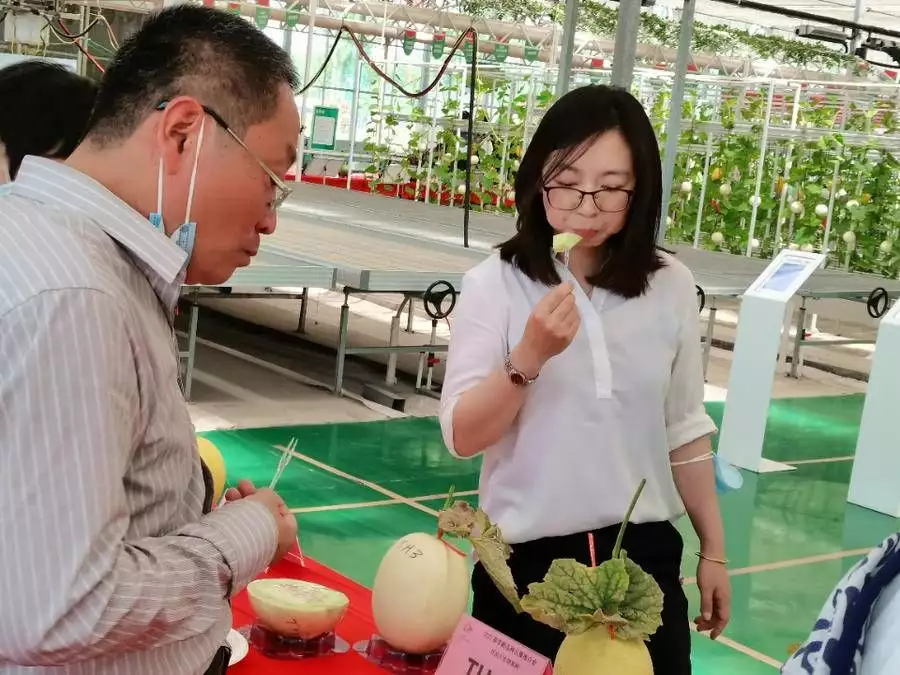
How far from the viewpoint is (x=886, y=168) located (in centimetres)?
1063

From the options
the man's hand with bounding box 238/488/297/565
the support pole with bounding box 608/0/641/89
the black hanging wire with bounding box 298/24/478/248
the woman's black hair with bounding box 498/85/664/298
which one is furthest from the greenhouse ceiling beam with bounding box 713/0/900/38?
the man's hand with bounding box 238/488/297/565

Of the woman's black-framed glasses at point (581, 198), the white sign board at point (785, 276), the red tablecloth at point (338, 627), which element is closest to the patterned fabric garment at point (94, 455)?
the red tablecloth at point (338, 627)

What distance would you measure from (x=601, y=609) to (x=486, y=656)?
173 mm

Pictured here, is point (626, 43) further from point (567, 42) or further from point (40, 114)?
point (40, 114)

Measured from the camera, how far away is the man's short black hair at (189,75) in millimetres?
1179

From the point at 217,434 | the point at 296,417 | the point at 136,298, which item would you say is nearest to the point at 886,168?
the point at 296,417

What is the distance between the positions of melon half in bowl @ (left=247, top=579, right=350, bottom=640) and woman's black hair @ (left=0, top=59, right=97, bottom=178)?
120 centimetres

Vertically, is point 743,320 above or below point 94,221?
below

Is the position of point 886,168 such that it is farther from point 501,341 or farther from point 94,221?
point 94,221

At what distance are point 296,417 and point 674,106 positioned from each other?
2708mm

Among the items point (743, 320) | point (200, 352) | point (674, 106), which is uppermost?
point (674, 106)

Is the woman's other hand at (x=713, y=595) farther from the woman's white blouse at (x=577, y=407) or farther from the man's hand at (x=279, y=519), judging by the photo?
the man's hand at (x=279, y=519)

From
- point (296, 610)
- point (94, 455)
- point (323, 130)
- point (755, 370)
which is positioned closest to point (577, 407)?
point (296, 610)

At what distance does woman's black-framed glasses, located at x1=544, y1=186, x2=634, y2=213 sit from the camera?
195cm
